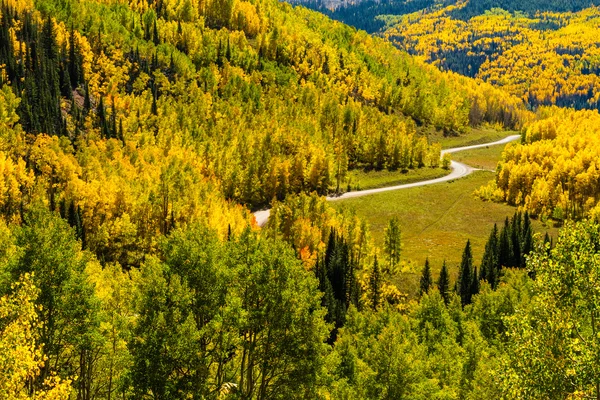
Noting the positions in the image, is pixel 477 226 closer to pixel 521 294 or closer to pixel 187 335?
pixel 521 294

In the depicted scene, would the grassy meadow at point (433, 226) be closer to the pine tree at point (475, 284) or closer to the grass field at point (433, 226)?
the grass field at point (433, 226)

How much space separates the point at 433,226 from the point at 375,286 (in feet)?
218

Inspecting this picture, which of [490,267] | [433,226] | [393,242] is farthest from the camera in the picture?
[433,226]

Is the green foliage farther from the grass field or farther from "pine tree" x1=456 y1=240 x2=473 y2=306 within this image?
the grass field

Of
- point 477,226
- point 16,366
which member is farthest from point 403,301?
point 16,366

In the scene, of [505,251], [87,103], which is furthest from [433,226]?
[87,103]

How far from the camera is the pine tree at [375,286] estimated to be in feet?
386

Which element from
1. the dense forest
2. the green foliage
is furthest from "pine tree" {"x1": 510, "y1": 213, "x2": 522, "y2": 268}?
the green foliage

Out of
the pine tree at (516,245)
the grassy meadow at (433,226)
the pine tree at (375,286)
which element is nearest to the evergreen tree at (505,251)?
the pine tree at (516,245)

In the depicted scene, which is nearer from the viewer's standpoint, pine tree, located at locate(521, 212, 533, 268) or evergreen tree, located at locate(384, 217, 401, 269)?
evergreen tree, located at locate(384, 217, 401, 269)

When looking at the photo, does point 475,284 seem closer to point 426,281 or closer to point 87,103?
point 426,281

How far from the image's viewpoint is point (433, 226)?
178 metres

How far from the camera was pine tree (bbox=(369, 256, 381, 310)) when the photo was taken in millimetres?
117750

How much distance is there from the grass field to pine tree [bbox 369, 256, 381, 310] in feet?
31.4
